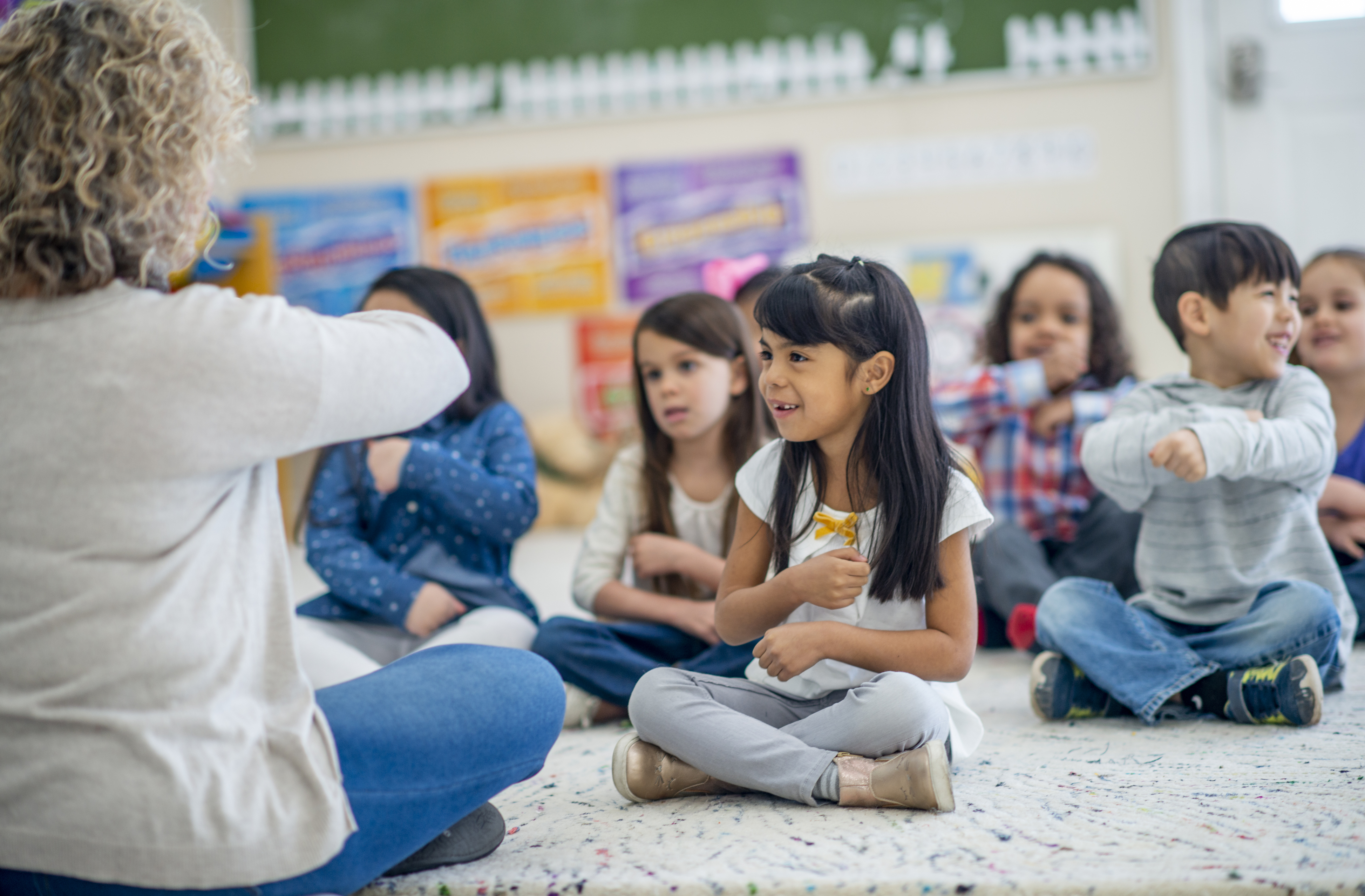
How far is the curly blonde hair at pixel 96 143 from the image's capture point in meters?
0.66

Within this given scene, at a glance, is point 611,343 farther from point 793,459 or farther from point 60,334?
point 60,334

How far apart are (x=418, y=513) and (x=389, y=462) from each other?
0.43 ft

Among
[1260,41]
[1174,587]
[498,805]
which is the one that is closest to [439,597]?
[498,805]

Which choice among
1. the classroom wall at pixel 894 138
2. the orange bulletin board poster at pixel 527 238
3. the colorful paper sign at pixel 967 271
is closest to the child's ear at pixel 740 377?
the colorful paper sign at pixel 967 271

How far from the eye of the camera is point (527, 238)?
3455mm

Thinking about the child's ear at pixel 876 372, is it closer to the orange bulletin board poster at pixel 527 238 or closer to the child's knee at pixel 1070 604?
the child's knee at pixel 1070 604

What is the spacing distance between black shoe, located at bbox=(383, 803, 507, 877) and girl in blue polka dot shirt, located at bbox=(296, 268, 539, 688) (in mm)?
461

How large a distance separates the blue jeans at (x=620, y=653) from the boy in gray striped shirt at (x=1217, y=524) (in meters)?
0.36

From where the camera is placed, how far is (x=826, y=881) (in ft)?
2.39

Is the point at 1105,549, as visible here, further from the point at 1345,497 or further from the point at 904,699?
the point at 904,699

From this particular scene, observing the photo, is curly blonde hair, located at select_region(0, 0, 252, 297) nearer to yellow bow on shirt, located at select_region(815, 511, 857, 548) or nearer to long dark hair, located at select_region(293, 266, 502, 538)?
yellow bow on shirt, located at select_region(815, 511, 857, 548)

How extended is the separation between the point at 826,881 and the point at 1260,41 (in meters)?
3.25

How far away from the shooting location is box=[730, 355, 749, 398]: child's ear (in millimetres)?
1438

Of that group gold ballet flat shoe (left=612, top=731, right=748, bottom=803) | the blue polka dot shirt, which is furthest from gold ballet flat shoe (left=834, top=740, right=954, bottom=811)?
the blue polka dot shirt
